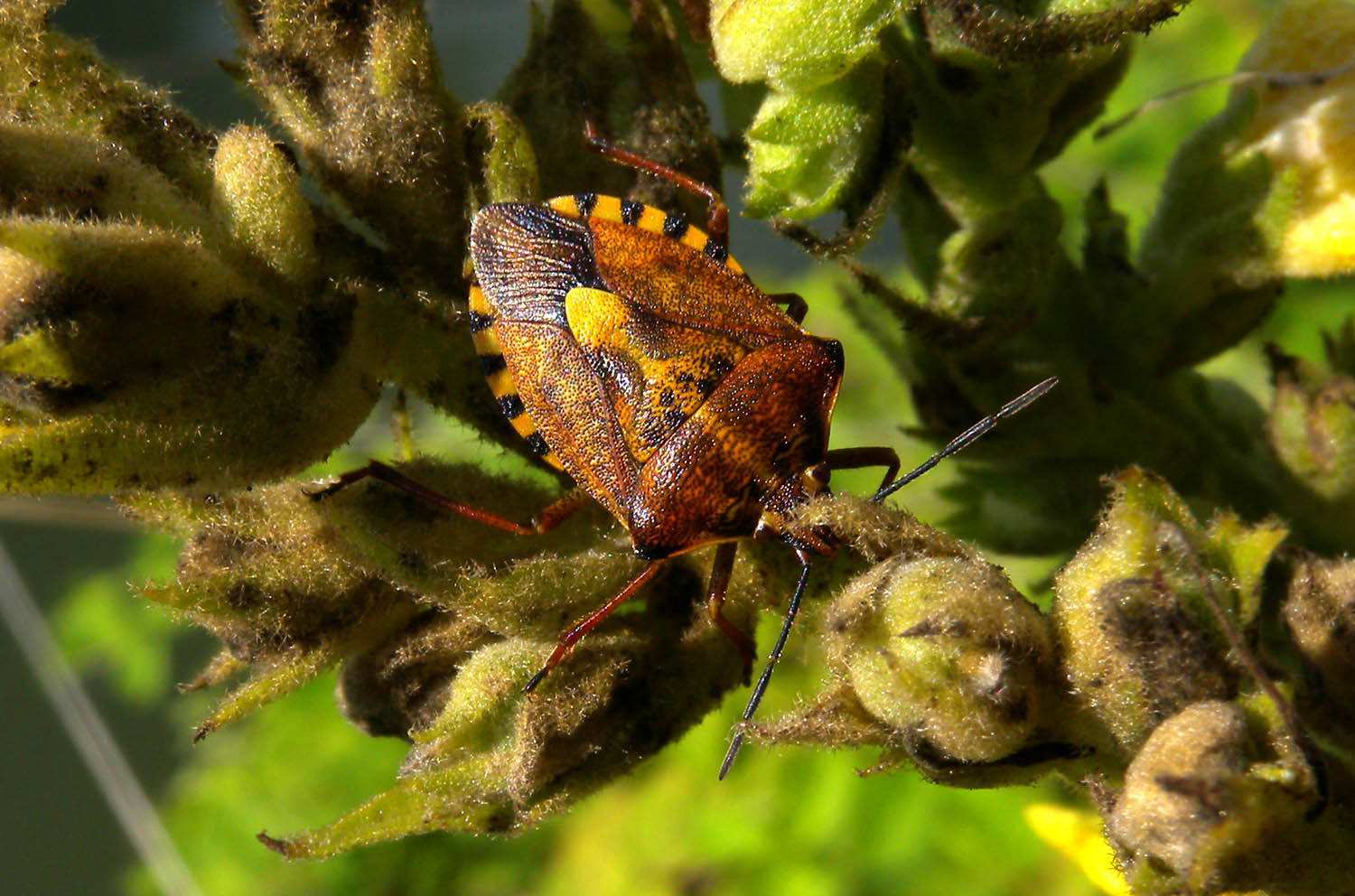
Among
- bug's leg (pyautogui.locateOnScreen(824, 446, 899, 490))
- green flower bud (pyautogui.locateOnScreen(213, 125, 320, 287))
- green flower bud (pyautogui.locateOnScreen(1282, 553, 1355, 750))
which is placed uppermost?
green flower bud (pyautogui.locateOnScreen(213, 125, 320, 287))

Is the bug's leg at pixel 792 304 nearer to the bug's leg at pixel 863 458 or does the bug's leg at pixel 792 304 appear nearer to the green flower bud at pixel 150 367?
the bug's leg at pixel 863 458

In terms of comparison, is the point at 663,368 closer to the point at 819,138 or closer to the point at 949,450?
the point at 949,450

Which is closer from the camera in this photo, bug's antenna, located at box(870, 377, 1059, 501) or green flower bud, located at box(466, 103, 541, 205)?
green flower bud, located at box(466, 103, 541, 205)

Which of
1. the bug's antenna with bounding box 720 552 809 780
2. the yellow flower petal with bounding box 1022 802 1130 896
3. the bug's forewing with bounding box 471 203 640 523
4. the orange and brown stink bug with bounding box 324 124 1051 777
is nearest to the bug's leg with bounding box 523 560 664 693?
the bug's antenna with bounding box 720 552 809 780

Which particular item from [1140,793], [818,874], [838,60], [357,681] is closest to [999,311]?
[838,60]

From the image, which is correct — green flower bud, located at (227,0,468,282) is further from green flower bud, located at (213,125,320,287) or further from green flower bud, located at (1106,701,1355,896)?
green flower bud, located at (1106,701,1355,896)

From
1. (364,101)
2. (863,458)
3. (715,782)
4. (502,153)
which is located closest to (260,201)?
(364,101)
